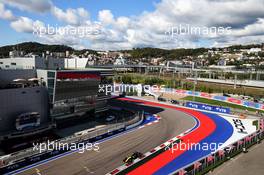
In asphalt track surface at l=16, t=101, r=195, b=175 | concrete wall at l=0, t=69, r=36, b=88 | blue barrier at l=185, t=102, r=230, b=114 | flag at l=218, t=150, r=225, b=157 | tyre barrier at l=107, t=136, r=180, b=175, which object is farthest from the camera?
blue barrier at l=185, t=102, r=230, b=114

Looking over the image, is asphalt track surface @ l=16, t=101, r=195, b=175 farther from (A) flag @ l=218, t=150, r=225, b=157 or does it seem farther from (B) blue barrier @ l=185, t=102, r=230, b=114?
(B) blue barrier @ l=185, t=102, r=230, b=114

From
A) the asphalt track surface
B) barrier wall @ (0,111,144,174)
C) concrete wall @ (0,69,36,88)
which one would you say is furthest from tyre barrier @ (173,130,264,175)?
concrete wall @ (0,69,36,88)

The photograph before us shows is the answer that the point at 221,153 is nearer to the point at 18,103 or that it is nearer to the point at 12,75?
the point at 18,103

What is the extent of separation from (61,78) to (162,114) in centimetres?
2415

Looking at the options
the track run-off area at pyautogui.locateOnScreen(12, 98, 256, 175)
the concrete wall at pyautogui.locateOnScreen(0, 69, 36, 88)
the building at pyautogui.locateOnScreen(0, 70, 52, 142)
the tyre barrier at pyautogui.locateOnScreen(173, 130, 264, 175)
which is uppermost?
the concrete wall at pyautogui.locateOnScreen(0, 69, 36, 88)

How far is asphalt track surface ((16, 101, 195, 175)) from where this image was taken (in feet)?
79.1

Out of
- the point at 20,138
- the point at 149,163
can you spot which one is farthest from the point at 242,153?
the point at 20,138

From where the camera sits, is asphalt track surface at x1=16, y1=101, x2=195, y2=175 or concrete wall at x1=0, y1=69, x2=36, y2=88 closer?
asphalt track surface at x1=16, y1=101, x2=195, y2=175

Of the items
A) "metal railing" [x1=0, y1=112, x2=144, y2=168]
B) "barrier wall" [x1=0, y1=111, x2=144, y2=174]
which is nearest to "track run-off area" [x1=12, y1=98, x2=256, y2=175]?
"barrier wall" [x1=0, y1=111, x2=144, y2=174]

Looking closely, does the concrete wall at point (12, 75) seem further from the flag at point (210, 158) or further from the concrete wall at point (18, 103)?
the flag at point (210, 158)

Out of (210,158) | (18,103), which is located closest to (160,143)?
(210,158)

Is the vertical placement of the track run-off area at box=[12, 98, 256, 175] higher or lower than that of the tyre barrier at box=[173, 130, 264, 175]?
lower

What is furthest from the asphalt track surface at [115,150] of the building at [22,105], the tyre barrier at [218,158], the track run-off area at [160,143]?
the building at [22,105]

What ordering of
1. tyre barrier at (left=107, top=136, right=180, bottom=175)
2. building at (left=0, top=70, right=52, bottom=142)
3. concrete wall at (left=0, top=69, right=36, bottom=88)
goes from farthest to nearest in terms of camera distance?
1. concrete wall at (left=0, top=69, right=36, bottom=88)
2. building at (left=0, top=70, right=52, bottom=142)
3. tyre barrier at (left=107, top=136, right=180, bottom=175)
